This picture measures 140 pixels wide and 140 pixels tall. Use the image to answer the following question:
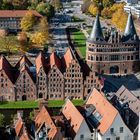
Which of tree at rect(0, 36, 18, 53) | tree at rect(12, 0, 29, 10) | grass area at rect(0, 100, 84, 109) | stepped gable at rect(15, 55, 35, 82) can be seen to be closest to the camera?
grass area at rect(0, 100, 84, 109)

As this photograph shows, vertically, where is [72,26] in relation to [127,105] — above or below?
below

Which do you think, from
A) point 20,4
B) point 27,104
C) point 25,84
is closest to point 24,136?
point 27,104

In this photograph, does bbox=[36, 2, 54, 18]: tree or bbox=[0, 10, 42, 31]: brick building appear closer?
bbox=[0, 10, 42, 31]: brick building

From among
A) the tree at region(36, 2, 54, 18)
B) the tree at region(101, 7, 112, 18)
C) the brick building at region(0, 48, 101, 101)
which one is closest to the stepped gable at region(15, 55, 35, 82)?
the brick building at region(0, 48, 101, 101)

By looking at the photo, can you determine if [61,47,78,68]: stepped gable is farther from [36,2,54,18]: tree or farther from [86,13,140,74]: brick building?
[36,2,54,18]: tree

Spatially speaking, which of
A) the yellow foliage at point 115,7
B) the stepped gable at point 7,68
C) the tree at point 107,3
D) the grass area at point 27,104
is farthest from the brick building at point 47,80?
the tree at point 107,3

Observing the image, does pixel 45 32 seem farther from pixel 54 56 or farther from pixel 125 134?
pixel 125 134

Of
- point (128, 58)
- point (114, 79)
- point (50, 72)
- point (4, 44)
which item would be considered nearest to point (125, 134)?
point (50, 72)
